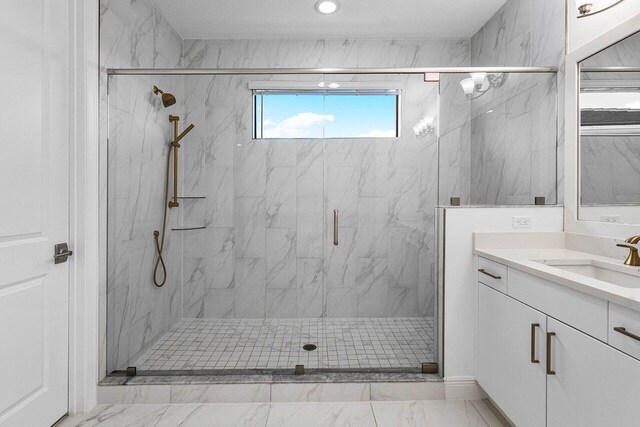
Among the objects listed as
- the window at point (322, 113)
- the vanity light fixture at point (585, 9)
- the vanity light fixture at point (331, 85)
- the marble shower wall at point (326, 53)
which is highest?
the marble shower wall at point (326, 53)

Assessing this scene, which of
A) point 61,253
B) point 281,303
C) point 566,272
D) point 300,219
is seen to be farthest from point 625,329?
point 61,253

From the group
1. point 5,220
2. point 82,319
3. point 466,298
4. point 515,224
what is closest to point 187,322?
point 82,319

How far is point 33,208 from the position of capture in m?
1.66

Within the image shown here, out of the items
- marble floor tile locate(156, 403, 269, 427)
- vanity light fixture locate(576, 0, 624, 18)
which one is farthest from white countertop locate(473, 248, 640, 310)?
marble floor tile locate(156, 403, 269, 427)

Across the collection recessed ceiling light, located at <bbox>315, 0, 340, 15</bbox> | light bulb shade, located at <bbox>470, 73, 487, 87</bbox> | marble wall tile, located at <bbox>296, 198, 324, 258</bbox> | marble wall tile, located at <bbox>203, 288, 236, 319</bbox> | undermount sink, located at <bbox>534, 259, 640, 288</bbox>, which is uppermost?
recessed ceiling light, located at <bbox>315, 0, 340, 15</bbox>

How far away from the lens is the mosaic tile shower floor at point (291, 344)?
223 cm

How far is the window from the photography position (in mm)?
2359

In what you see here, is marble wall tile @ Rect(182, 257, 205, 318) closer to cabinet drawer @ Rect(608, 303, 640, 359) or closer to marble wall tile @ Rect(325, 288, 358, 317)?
marble wall tile @ Rect(325, 288, 358, 317)

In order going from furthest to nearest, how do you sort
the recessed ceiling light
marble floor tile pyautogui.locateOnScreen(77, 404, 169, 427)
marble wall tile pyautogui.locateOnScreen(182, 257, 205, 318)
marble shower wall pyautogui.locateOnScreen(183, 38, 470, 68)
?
marble shower wall pyautogui.locateOnScreen(183, 38, 470, 68)
the recessed ceiling light
marble wall tile pyautogui.locateOnScreen(182, 257, 205, 318)
marble floor tile pyautogui.locateOnScreen(77, 404, 169, 427)

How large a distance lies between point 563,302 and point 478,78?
139cm

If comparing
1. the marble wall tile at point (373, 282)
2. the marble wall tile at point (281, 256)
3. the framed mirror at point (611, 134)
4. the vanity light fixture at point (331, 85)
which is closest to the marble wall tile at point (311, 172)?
the marble wall tile at point (281, 256)

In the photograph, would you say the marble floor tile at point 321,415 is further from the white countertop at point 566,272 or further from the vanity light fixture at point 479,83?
the vanity light fixture at point 479,83

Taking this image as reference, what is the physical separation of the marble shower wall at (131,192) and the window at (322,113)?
1.97ft

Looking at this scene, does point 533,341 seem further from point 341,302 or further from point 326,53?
point 326,53
